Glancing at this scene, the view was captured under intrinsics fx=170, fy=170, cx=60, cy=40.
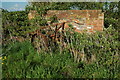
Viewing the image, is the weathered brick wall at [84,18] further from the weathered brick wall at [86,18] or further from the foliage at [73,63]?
the foliage at [73,63]

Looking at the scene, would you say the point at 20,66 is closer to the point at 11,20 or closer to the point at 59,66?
the point at 59,66

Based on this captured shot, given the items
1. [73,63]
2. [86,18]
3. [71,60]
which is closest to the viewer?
[73,63]

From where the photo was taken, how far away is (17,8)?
6.99 meters

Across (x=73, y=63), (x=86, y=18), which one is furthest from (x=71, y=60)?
(x=86, y=18)

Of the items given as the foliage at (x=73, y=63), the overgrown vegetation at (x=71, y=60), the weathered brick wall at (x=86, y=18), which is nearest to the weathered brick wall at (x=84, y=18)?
the weathered brick wall at (x=86, y=18)

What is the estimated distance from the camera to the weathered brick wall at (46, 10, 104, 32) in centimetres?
544

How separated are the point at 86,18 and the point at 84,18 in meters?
0.07

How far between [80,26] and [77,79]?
112 inches

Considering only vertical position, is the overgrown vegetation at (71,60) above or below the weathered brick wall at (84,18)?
below

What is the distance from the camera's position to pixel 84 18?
5.63 meters

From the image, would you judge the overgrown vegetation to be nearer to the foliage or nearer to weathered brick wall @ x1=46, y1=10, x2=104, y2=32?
the foliage

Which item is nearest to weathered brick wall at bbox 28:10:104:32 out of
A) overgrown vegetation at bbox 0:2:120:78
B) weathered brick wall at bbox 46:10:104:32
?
weathered brick wall at bbox 46:10:104:32

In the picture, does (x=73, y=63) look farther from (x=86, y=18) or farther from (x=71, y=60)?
(x=86, y=18)

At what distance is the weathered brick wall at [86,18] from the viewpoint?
5441 mm
